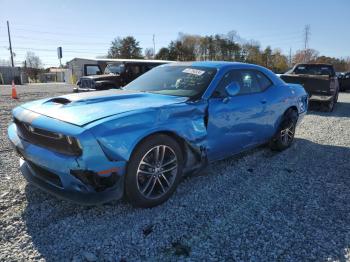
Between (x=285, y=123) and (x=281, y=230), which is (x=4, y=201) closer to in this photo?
(x=281, y=230)

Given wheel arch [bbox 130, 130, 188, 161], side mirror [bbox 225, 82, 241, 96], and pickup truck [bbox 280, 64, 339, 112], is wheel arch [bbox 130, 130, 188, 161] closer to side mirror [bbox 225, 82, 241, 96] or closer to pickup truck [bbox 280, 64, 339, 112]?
side mirror [bbox 225, 82, 241, 96]

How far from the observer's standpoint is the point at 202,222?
312 centimetres

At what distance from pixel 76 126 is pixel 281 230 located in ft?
6.90

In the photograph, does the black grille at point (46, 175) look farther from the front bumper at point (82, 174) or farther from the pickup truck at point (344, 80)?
the pickup truck at point (344, 80)

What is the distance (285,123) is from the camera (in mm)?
5449

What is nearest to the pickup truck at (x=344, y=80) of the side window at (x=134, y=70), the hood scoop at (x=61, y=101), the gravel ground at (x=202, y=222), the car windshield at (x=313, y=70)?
the car windshield at (x=313, y=70)

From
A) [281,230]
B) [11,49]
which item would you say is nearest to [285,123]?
[281,230]

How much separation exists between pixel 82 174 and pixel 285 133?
12.7 feet

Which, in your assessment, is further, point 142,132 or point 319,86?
point 319,86

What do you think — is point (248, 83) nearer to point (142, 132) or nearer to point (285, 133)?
point (285, 133)

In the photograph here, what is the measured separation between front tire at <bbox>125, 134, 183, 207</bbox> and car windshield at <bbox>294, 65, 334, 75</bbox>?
34.5ft

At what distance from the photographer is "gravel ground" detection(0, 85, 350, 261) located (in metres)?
2.64

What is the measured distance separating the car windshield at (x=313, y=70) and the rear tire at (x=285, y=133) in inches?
295

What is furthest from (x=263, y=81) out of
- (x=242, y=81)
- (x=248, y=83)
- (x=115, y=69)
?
(x=115, y=69)
